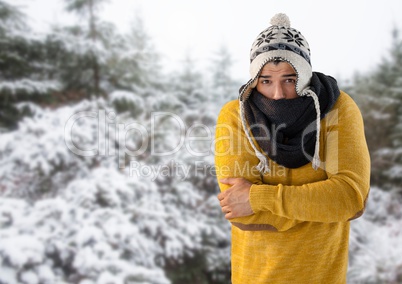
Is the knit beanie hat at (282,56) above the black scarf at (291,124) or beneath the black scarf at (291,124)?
above

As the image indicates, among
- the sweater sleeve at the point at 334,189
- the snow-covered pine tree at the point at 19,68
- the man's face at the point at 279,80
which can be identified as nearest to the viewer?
the sweater sleeve at the point at 334,189

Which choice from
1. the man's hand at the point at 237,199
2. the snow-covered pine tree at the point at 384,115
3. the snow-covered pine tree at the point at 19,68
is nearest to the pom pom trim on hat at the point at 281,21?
the man's hand at the point at 237,199

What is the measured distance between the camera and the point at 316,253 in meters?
0.87

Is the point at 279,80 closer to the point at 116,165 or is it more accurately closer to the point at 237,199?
the point at 237,199

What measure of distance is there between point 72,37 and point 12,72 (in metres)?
0.65

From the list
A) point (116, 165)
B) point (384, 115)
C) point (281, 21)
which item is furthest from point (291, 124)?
point (384, 115)

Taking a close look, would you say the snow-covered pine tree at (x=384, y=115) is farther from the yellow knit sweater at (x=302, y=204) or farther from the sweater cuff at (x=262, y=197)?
the sweater cuff at (x=262, y=197)

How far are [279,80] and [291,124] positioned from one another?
13 cm

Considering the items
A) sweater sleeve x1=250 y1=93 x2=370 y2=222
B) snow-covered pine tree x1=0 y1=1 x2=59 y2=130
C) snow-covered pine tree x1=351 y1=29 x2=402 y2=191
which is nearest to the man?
sweater sleeve x1=250 y1=93 x2=370 y2=222

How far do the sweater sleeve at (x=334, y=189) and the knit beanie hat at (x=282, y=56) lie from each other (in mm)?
56

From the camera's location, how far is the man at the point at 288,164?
2.65ft

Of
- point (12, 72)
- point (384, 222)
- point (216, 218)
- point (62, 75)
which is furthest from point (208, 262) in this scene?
point (12, 72)

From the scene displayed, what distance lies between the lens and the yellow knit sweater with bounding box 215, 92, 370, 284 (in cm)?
78

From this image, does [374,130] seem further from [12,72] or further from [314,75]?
[12,72]
